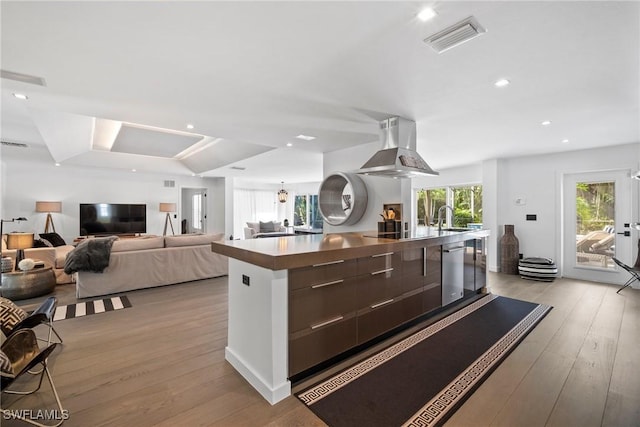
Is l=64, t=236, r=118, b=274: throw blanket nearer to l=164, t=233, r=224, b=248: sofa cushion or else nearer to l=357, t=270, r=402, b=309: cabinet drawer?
l=164, t=233, r=224, b=248: sofa cushion

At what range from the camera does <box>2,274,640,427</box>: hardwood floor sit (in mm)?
1789

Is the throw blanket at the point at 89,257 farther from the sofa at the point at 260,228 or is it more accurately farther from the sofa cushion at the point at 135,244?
the sofa at the point at 260,228

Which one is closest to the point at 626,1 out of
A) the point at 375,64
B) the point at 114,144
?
the point at 375,64

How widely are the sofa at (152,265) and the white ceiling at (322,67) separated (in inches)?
81.2

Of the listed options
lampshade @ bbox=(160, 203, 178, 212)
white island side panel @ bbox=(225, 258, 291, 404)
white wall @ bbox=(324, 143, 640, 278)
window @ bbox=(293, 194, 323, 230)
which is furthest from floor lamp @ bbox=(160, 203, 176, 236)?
white island side panel @ bbox=(225, 258, 291, 404)

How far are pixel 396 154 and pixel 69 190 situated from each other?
8.73 m

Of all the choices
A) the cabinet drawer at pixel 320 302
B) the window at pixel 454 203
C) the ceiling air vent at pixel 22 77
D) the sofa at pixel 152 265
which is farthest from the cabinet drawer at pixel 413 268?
the window at pixel 454 203

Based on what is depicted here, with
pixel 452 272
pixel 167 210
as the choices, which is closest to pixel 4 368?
pixel 452 272

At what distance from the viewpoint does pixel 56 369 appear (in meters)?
2.31

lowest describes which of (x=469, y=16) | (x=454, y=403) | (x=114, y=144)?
(x=454, y=403)

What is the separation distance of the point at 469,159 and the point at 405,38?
194 inches

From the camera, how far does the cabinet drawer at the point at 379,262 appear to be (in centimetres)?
250

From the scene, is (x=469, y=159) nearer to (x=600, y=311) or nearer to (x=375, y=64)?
(x=600, y=311)

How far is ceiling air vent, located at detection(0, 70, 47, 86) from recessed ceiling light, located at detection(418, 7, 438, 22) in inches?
118
